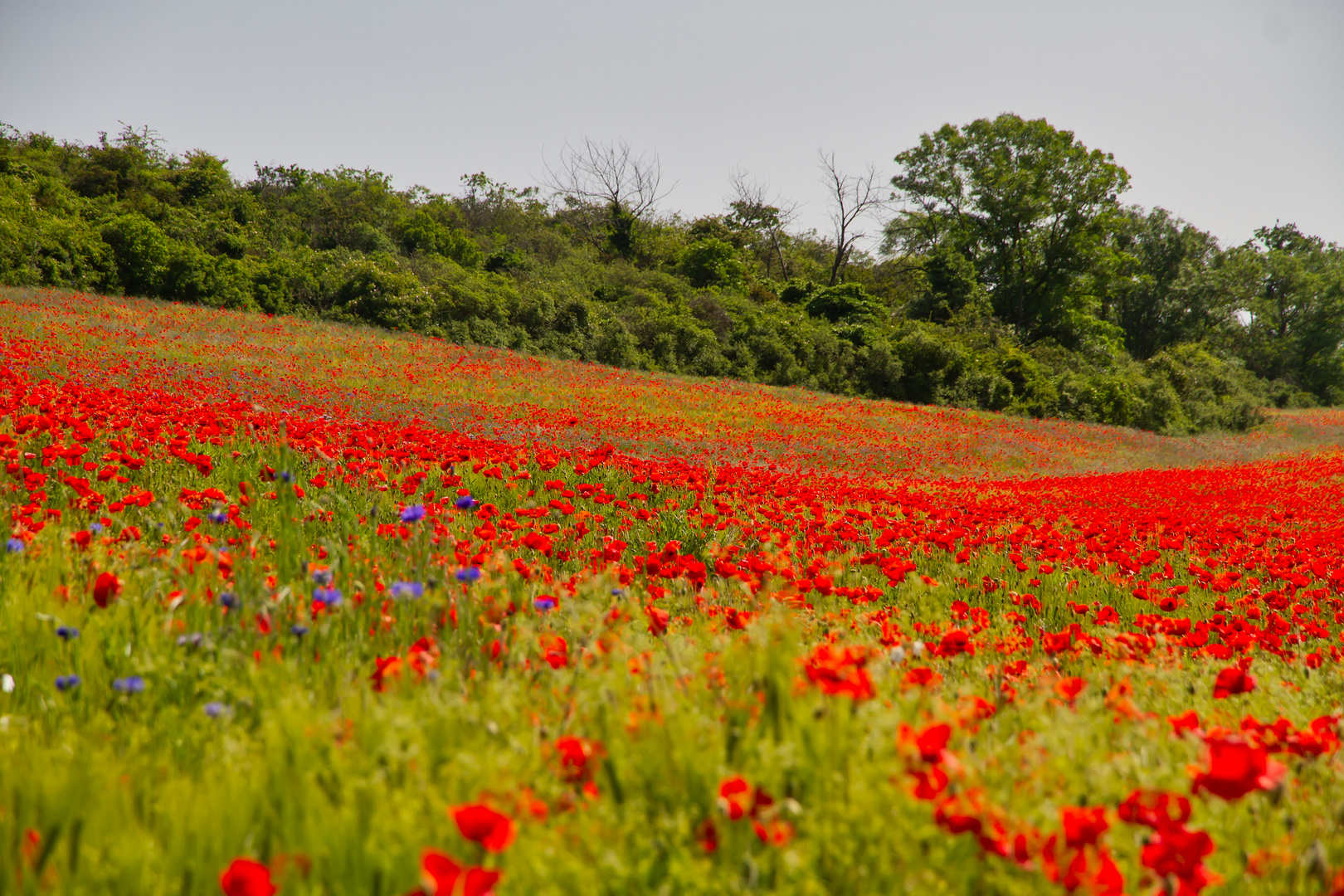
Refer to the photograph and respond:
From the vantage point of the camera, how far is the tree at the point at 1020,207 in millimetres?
41531

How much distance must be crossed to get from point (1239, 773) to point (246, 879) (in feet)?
5.37

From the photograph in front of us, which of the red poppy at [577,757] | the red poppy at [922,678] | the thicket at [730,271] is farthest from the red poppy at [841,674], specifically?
the thicket at [730,271]

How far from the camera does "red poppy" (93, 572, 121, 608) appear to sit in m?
1.98

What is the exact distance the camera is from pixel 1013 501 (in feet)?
32.1

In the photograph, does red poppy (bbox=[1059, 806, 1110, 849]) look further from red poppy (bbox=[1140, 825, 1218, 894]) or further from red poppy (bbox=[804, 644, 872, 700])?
red poppy (bbox=[804, 644, 872, 700])

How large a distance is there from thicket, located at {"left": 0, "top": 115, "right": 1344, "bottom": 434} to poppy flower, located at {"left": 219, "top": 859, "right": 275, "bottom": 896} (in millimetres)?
27794

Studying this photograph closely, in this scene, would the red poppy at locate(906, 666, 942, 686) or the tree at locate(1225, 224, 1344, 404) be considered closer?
the red poppy at locate(906, 666, 942, 686)

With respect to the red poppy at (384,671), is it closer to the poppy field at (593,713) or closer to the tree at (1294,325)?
the poppy field at (593,713)

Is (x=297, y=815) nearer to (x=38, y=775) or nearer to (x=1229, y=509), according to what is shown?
(x=38, y=775)

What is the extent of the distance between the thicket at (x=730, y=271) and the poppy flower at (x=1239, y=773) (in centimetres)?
2793

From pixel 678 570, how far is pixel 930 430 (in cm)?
2094

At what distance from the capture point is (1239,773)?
1249mm

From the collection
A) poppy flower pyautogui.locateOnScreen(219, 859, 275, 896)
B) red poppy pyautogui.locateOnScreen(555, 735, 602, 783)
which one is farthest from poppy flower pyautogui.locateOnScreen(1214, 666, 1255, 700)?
poppy flower pyautogui.locateOnScreen(219, 859, 275, 896)

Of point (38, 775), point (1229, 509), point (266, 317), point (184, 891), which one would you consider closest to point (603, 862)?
point (184, 891)
